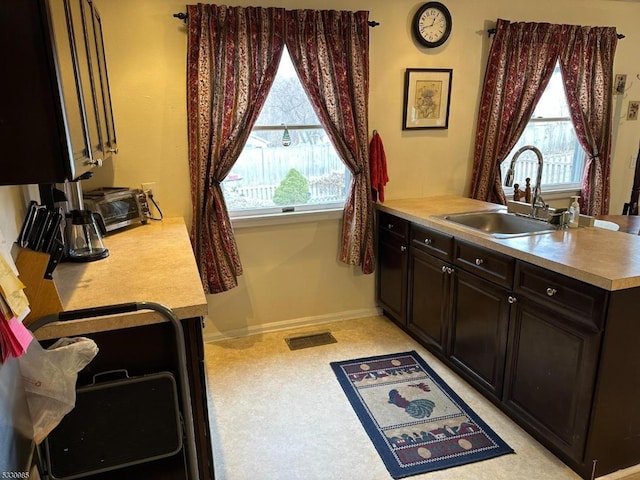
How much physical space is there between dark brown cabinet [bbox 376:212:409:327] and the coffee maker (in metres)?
1.93

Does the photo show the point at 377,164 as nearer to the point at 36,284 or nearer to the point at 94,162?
the point at 94,162

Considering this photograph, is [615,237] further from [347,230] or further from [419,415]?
[347,230]

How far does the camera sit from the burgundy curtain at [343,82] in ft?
9.68

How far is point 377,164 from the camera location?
3.26 m

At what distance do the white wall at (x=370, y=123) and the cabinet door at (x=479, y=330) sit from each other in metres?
1.05

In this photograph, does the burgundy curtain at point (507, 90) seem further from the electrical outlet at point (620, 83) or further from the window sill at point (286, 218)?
the window sill at point (286, 218)

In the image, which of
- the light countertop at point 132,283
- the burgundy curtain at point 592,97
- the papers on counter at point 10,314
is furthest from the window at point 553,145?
the papers on counter at point 10,314

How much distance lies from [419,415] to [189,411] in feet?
4.49

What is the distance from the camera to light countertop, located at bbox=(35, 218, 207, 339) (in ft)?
4.81

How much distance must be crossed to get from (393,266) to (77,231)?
213 cm

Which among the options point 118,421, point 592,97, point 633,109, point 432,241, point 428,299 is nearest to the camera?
point 118,421

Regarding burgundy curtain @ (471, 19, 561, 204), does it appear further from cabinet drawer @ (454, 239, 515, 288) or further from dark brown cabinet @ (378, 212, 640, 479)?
cabinet drawer @ (454, 239, 515, 288)

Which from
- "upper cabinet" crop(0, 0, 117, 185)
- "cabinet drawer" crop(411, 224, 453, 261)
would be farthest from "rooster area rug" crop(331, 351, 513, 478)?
"upper cabinet" crop(0, 0, 117, 185)

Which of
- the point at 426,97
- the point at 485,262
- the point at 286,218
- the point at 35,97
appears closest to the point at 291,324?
the point at 286,218
